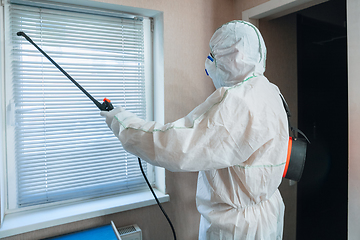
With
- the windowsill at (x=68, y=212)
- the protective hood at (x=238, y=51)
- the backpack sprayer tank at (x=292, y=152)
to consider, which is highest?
the protective hood at (x=238, y=51)

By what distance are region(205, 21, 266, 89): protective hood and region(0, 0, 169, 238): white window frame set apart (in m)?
0.57

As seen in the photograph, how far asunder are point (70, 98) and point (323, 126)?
194cm

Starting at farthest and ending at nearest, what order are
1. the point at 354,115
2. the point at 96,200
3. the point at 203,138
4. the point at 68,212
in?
the point at 96,200 < the point at 68,212 < the point at 354,115 < the point at 203,138

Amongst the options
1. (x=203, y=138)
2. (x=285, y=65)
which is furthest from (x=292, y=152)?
(x=285, y=65)

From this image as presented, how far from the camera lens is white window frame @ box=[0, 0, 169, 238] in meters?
1.37

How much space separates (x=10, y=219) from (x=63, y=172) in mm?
346

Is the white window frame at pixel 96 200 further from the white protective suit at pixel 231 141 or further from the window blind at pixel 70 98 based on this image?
the white protective suit at pixel 231 141

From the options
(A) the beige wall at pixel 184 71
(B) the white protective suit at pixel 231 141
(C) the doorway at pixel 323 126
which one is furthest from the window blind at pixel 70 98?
(C) the doorway at pixel 323 126

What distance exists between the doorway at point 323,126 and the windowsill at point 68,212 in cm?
129

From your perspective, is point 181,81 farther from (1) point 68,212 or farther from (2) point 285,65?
(1) point 68,212

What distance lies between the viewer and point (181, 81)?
1.75 m

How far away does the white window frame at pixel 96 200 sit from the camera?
4.49ft

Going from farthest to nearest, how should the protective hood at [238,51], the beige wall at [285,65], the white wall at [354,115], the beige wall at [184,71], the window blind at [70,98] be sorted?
the beige wall at [285,65], the beige wall at [184,71], the window blind at [70,98], the white wall at [354,115], the protective hood at [238,51]

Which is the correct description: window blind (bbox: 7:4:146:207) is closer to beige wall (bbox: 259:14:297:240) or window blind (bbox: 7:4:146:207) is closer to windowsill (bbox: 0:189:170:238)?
windowsill (bbox: 0:189:170:238)
